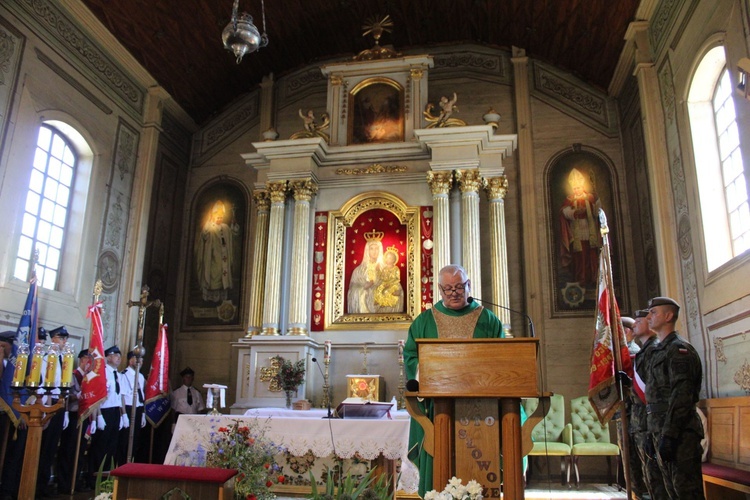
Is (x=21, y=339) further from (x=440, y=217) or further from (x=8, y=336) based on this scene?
(x=440, y=217)

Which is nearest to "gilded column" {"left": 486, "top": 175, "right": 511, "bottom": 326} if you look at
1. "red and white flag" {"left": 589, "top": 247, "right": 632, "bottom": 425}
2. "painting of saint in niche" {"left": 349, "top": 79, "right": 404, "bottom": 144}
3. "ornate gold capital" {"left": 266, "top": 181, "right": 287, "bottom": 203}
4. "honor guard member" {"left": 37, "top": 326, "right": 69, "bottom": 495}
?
"painting of saint in niche" {"left": 349, "top": 79, "right": 404, "bottom": 144}

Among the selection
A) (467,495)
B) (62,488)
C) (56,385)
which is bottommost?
(62,488)

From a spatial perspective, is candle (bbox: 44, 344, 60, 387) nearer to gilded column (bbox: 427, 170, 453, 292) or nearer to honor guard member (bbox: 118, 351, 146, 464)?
honor guard member (bbox: 118, 351, 146, 464)

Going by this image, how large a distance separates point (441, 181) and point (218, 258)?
3798mm

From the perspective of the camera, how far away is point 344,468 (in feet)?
18.4

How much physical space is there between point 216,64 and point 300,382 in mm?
5220

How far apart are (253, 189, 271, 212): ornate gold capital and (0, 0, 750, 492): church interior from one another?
17mm

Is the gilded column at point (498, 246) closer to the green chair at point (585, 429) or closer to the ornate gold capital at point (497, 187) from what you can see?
the ornate gold capital at point (497, 187)

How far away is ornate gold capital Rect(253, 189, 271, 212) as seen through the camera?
29.8 feet

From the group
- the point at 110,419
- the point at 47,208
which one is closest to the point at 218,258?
the point at 47,208

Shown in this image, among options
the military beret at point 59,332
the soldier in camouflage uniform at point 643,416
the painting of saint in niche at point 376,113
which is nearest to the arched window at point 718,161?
the soldier in camouflage uniform at point 643,416

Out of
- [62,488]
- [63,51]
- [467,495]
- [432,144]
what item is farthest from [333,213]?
[467,495]

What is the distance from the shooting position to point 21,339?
21.3 feet

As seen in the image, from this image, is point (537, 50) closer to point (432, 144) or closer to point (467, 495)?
point (432, 144)
